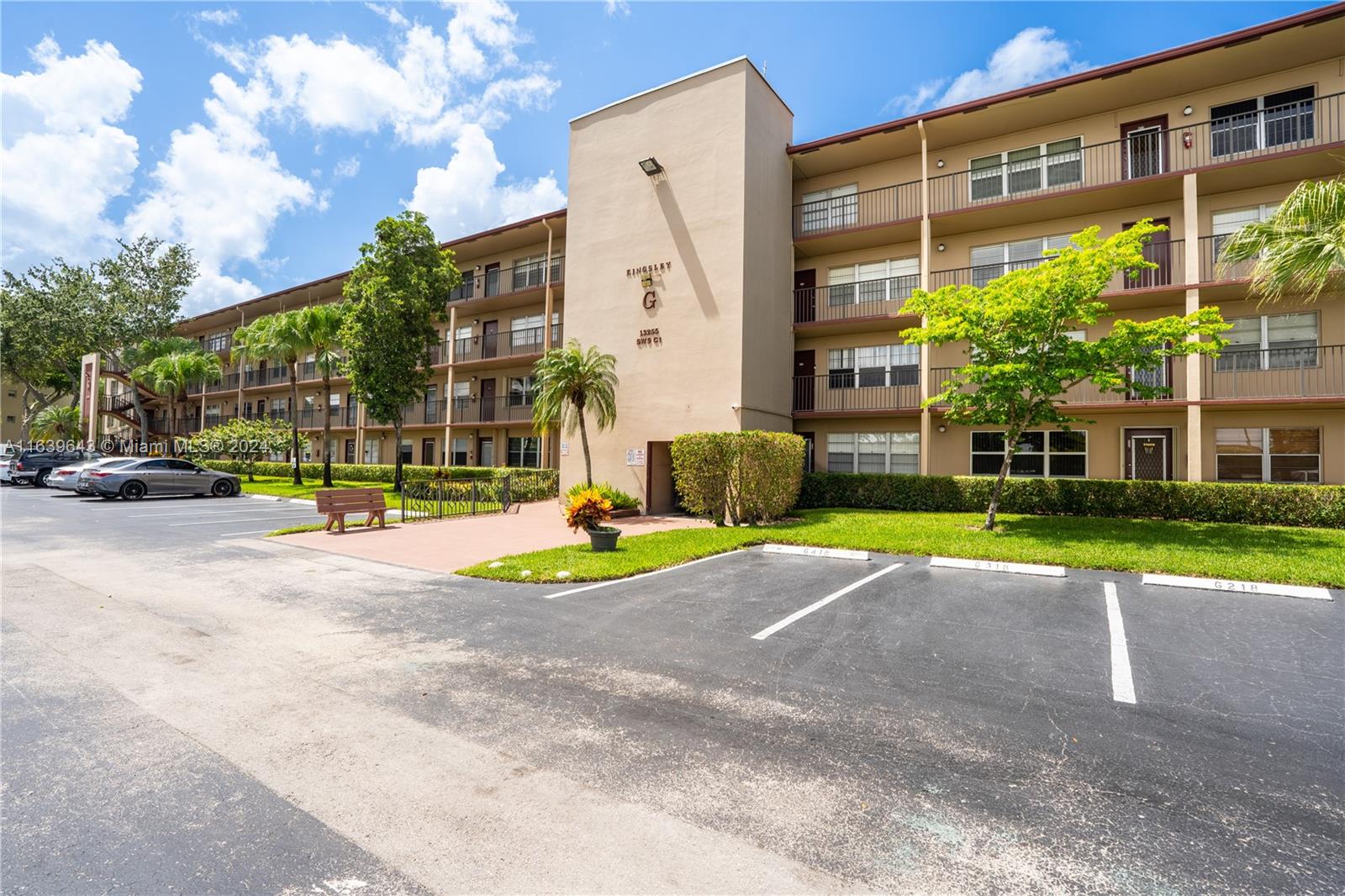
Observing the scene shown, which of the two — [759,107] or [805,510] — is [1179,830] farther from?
[759,107]

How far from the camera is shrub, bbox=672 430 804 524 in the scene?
1395 cm

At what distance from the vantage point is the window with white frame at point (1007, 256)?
57.8 feet

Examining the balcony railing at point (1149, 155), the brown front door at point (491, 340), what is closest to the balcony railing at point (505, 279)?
the brown front door at point (491, 340)

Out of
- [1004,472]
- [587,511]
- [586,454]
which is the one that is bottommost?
[587,511]

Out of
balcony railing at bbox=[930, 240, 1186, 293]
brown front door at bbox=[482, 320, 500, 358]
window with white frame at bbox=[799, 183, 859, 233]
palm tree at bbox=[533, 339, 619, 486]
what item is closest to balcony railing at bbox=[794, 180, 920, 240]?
window with white frame at bbox=[799, 183, 859, 233]

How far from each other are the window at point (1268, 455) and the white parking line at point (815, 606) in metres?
13.0

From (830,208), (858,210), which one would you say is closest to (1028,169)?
(858,210)

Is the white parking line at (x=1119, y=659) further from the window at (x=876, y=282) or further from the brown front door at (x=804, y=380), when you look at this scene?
the window at (x=876, y=282)

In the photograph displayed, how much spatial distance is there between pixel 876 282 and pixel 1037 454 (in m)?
7.28

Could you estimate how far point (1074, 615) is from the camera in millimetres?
6613

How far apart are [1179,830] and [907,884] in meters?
1.52

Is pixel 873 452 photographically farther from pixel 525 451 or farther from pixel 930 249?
pixel 525 451

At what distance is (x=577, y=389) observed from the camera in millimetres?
18609

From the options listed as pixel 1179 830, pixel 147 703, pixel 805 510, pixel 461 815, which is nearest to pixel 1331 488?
pixel 805 510
